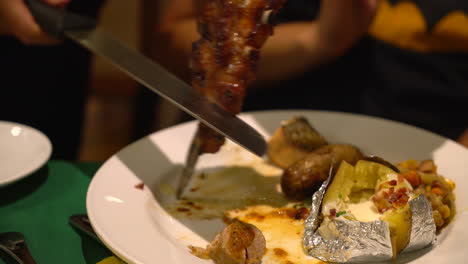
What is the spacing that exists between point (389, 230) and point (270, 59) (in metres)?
1.29

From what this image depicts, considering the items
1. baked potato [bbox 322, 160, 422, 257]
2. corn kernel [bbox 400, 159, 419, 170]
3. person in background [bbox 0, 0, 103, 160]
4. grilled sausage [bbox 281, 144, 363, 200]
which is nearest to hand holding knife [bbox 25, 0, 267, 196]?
grilled sausage [bbox 281, 144, 363, 200]

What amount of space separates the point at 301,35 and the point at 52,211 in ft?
4.09

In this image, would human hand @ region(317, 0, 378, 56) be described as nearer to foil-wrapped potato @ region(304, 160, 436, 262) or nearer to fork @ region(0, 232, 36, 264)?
foil-wrapped potato @ region(304, 160, 436, 262)

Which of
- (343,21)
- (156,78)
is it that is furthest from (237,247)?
(343,21)

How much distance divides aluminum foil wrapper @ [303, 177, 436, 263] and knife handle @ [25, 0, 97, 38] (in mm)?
853

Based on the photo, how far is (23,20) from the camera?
1642 mm

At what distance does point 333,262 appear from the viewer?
1137 millimetres

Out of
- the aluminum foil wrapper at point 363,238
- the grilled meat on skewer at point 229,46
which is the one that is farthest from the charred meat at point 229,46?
the aluminum foil wrapper at point 363,238

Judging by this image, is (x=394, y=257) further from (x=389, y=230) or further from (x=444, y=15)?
(x=444, y=15)

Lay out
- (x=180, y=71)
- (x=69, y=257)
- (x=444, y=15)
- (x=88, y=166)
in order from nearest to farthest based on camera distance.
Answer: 1. (x=69, y=257)
2. (x=88, y=166)
3. (x=444, y=15)
4. (x=180, y=71)

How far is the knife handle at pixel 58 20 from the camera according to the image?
150cm

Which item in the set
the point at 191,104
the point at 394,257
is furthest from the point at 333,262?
the point at 191,104

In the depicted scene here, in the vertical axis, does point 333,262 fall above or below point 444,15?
below

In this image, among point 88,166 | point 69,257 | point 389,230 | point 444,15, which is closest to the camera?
point 389,230
